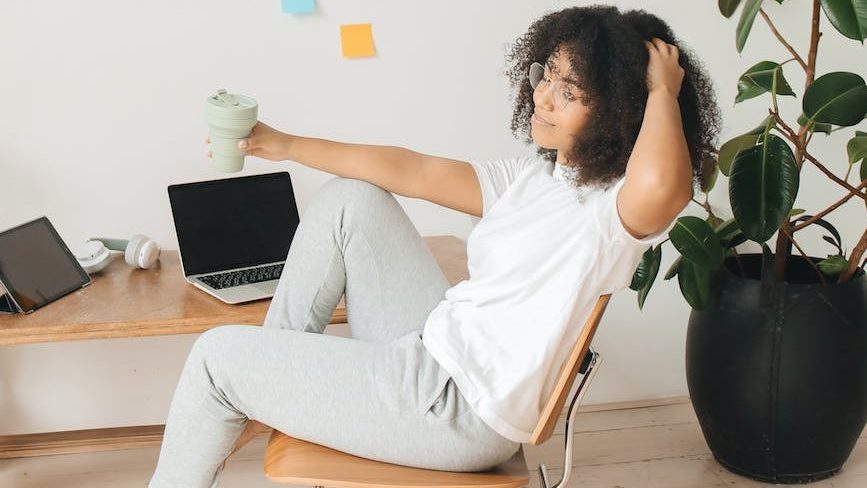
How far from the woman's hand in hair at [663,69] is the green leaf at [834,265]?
1022 millimetres

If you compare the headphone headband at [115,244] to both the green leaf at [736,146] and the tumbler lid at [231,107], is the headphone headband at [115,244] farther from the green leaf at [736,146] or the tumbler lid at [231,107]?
the green leaf at [736,146]

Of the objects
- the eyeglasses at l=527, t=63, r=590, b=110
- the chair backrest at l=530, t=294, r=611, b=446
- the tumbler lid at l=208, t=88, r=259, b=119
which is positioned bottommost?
the chair backrest at l=530, t=294, r=611, b=446

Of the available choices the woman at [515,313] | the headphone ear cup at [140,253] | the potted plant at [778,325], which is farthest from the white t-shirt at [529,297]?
the headphone ear cup at [140,253]

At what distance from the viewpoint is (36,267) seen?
6.52 feet

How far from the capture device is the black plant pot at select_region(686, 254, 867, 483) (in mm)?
2244

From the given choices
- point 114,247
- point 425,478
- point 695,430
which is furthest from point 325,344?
point 695,430

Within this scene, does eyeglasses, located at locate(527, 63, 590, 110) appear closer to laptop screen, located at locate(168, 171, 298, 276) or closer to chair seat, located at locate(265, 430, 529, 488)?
chair seat, located at locate(265, 430, 529, 488)

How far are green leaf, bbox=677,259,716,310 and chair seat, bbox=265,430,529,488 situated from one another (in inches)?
34.8

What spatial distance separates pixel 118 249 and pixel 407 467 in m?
1.03

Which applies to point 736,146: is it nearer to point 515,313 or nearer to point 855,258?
point 855,258

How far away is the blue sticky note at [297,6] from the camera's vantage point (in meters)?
2.28

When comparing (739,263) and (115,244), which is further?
(739,263)

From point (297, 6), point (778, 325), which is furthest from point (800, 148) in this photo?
point (297, 6)

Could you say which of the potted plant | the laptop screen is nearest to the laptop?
the laptop screen
